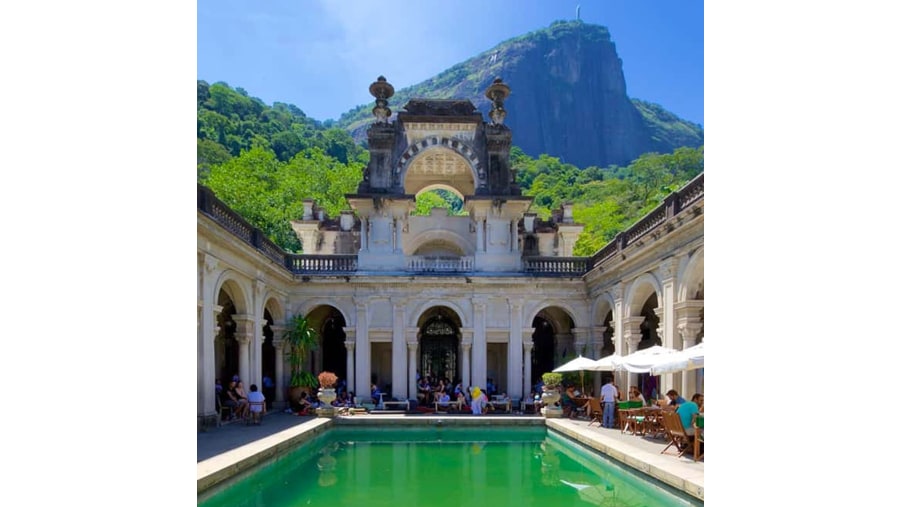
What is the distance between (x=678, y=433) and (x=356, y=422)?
8406mm

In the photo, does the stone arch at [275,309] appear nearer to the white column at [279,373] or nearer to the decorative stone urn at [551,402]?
the white column at [279,373]

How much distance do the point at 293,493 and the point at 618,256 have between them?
11.4 m

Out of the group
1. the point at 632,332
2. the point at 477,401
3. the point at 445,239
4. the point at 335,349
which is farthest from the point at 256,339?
the point at 632,332

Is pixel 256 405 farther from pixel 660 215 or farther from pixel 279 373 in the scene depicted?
pixel 660 215

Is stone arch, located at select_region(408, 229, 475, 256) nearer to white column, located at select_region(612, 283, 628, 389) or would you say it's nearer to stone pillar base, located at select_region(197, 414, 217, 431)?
white column, located at select_region(612, 283, 628, 389)

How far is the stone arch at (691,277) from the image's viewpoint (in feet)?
40.3

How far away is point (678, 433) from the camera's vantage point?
9.95 m

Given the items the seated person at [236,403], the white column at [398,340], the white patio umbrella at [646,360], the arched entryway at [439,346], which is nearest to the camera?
the white patio umbrella at [646,360]

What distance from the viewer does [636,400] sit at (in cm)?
1429

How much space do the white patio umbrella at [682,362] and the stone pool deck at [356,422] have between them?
1.44 meters

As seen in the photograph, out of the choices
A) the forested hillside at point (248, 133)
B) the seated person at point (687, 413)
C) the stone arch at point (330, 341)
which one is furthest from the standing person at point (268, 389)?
the forested hillside at point (248, 133)

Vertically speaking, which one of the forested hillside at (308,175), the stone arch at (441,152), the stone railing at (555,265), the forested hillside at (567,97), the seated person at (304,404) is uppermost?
the forested hillside at (567,97)

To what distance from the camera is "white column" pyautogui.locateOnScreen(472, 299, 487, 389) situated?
20.5 m
